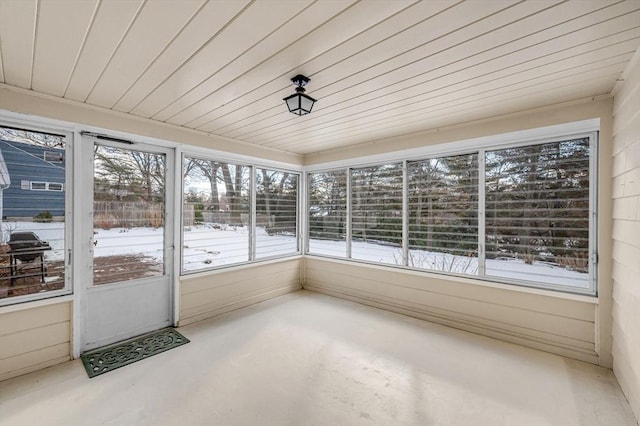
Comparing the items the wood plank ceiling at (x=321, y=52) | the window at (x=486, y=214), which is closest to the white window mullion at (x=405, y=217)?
the window at (x=486, y=214)

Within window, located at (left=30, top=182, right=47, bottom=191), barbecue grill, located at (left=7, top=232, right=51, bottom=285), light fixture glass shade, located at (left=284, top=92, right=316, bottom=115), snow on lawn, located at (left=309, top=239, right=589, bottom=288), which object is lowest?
snow on lawn, located at (left=309, top=239, right=589, bottom=288)

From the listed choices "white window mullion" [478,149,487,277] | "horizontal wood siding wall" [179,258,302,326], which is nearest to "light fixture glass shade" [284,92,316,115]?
"white window mullion" [478,149,487,277]

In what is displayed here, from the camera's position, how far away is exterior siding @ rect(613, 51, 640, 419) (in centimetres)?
192

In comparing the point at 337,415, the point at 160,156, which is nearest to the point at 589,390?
the point at 337,415

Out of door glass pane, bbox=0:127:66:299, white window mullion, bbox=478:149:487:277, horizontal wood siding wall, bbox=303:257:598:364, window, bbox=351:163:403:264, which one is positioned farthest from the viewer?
window, bbox=351:163:403:264

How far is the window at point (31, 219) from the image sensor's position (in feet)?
7.70

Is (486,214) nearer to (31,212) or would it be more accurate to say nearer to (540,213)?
(540,213)

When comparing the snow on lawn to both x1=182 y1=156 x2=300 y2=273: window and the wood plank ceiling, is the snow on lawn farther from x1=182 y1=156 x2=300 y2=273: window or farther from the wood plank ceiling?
the wood plank ceiling

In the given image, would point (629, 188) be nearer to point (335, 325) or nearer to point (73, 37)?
point (335, 325)

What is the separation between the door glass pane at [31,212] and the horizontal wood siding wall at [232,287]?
1.23 m

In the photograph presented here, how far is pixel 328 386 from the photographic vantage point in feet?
7.29

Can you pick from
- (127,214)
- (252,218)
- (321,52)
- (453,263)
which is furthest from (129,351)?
(453,263)

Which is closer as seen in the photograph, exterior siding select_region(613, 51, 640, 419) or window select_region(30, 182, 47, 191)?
exterior siding select_region(613, 51, 640, 419)

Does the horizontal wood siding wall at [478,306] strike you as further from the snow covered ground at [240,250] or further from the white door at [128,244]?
the white door at [128,244]
